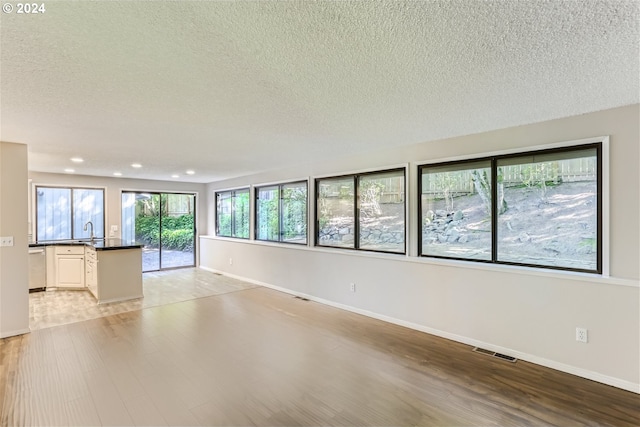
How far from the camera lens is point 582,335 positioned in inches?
110

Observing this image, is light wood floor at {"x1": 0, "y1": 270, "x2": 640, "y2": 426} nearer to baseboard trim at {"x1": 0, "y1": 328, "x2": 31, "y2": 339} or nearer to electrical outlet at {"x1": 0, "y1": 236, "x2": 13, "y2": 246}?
baseboard trim at {"x1": 0, "y1": 328, "x2": 31, "y2": 339}

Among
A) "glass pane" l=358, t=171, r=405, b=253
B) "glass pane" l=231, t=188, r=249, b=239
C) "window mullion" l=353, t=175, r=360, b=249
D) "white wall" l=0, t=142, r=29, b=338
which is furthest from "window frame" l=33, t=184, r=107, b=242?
"glass pane" l=358, t=171, r=405, b=253

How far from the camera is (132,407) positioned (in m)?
2.34

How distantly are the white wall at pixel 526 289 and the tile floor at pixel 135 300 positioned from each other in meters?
2.64

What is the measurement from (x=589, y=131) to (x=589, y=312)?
164cm

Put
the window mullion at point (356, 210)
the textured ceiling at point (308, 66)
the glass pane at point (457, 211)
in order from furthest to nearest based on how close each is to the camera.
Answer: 1. the window mullion at point (356, 210)
2. the glass pane at point (457, 211)
3. the textured ceiling at point (308, 66)

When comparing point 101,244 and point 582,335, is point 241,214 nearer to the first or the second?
point 101,244

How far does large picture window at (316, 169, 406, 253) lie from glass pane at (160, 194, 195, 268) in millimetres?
4671

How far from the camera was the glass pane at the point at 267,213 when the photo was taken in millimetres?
6461

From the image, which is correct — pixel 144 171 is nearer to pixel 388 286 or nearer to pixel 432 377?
pixel 388 286

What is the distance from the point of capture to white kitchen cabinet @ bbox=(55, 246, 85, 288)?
19.5ft

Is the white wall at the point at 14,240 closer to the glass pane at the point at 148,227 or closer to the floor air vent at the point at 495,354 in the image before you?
the glass pane at the point at 148,227

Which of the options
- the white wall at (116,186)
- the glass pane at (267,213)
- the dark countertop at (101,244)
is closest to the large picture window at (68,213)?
the white wall at (116,186)

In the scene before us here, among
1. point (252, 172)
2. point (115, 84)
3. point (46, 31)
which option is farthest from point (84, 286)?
point (46, 31)
